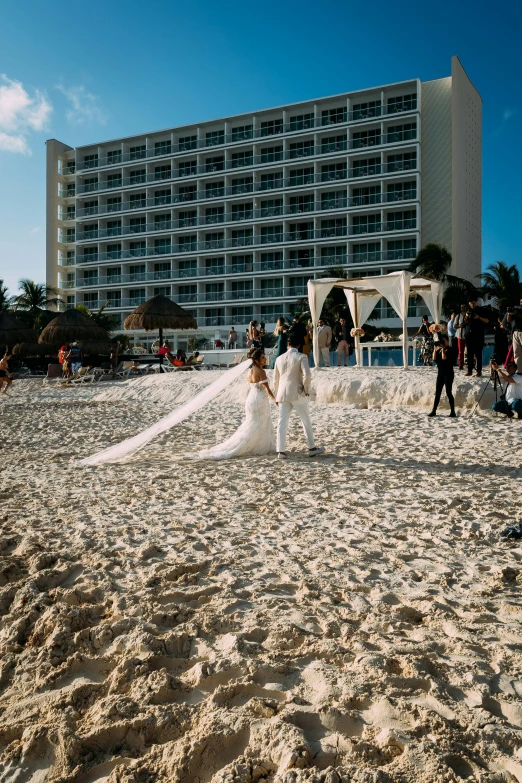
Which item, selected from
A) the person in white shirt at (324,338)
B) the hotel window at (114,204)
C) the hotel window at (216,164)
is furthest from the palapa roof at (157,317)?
the hotel window at (114,204)

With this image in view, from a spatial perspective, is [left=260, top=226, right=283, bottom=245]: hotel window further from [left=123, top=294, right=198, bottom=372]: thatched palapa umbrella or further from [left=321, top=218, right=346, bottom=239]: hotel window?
[left=123, top=294, right=198, bottom=372]: thatched palapa umbrella

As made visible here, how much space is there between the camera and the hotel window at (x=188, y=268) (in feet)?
149

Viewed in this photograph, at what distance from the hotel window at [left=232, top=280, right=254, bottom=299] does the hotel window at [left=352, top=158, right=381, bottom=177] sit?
10.3 meters

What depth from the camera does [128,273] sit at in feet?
159

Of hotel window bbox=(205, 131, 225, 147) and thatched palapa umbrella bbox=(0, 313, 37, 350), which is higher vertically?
hotel window bbox=(205, 131, 225, 147)

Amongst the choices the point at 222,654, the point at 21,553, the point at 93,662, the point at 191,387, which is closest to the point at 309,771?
the point at 222,654

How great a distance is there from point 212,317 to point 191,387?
28.1 meters

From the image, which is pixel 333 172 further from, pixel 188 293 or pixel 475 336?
pixel 475 336

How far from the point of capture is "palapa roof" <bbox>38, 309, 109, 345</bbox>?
24.5 m

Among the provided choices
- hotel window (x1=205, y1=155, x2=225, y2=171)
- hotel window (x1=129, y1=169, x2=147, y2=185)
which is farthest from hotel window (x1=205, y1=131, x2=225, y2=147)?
hotel window (x1=129, y1=169, x2=147, y2=185)

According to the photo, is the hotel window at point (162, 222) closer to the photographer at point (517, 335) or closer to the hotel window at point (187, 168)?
the hotel window at point (187, 168)

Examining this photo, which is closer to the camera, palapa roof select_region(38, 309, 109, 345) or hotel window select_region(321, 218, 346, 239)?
palapa roof select_region(38, 309, 109, 345)

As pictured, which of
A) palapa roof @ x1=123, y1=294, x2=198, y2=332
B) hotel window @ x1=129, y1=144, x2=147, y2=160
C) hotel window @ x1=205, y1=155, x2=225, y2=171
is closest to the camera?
palapa roof @ x1=123, y1=294, x2=198, y2=332

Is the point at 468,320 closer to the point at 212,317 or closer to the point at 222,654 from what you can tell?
the point at 222,654
